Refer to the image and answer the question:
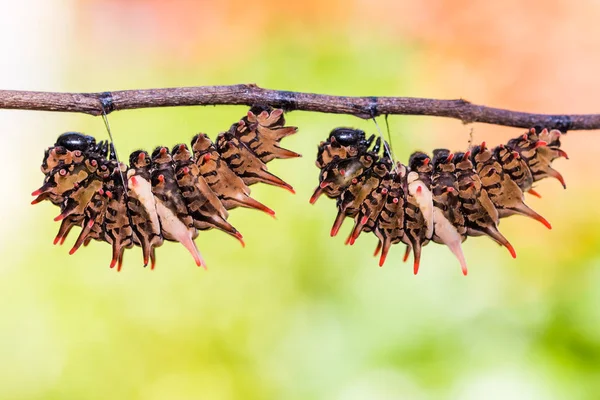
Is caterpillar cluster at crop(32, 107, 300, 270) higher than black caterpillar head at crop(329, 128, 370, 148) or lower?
lower

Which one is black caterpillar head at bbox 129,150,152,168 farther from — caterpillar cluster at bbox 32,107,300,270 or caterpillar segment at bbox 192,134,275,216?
caterpillar segment at bbox 192,134,275,216

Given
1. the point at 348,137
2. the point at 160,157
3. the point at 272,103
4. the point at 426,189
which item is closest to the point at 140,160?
the point at 160,157

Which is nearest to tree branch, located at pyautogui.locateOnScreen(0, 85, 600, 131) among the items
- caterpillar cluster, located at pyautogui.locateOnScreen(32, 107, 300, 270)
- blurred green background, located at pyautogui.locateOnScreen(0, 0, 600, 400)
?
caterpillar cluster, located at pyautogui.locateOnScreen(32, 107, 300, 270)

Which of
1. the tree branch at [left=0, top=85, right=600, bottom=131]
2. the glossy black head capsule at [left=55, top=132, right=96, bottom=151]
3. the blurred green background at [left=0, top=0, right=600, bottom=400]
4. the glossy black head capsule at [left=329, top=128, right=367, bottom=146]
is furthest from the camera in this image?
the blurred green background at [left=0, top=0, right=600, bottom=400]

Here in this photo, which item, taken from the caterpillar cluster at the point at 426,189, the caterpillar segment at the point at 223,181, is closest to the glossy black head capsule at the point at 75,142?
the caterpillar segment at the point at 223,181

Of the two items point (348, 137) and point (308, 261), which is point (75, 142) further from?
point (308, 261)

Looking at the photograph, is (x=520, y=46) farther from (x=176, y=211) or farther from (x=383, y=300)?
(x=176, y=211)
